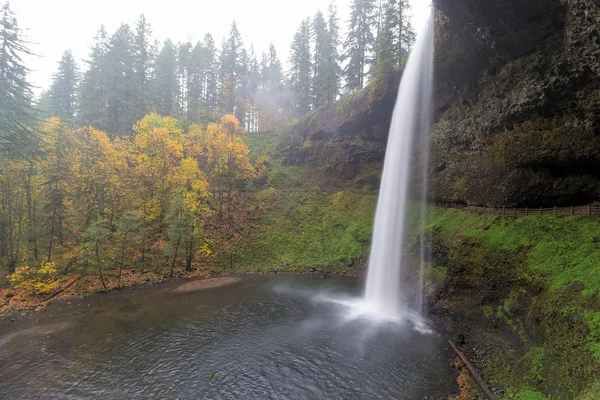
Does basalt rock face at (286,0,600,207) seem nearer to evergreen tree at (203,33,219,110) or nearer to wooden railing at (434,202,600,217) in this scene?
wooden railing at (434,202,600,217)

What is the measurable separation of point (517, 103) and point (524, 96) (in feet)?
1.95

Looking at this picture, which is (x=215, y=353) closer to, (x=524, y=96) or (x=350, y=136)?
(x=524, y=96)

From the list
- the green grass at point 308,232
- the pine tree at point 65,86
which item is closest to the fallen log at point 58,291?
the green grass at point 308,232

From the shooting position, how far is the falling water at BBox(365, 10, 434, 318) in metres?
20.7

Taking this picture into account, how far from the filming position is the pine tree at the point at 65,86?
4091 cm

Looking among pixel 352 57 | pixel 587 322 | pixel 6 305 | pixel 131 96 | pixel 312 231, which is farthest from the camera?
pixel 352 57

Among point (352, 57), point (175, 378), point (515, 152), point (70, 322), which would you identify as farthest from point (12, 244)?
point (352, 57)

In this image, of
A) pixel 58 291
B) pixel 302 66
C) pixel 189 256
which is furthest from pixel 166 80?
pixel 58 291

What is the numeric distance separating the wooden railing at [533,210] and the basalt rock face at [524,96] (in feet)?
1.66

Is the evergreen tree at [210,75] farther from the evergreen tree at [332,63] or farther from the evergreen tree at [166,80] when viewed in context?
the evergreen tree at [332,63]

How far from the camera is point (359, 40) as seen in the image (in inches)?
1575

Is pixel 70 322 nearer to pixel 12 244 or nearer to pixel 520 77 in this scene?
pixel 12 244

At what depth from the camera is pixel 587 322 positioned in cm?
877

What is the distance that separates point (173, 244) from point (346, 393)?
62.1 feet
